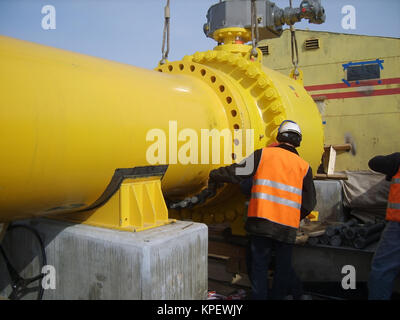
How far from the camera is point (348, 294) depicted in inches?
137

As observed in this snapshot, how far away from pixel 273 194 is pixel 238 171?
329 mm

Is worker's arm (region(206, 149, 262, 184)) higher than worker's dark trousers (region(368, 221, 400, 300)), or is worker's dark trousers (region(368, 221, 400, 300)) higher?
worker's arm (region(206, 149, 262, 184))

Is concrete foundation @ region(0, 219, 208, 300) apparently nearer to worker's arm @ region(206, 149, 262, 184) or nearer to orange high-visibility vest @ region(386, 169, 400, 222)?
worker's arm @ region(206, 149, 262, 184)

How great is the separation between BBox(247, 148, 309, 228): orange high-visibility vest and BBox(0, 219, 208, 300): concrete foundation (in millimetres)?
623

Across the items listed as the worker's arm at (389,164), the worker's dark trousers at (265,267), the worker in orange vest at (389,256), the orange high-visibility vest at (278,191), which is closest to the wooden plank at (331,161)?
the worker's arm at (389,164)

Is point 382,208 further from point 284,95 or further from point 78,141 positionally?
point 78,141

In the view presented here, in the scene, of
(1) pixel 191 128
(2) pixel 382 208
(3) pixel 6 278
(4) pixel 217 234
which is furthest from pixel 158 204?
(2) pixel 382 208

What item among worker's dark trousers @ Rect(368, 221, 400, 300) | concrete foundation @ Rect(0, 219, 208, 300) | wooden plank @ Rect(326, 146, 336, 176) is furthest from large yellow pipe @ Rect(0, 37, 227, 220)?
wooden plank @ Rect(326, 146, 336, 176)

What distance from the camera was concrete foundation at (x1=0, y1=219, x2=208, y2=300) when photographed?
194 centimetres

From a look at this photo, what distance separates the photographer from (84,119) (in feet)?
6.27

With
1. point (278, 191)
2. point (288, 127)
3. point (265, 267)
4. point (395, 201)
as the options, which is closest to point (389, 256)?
point (395, 201)

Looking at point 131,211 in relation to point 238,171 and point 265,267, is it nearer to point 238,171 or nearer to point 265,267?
point 238,171

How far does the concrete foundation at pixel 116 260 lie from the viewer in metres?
1.94
